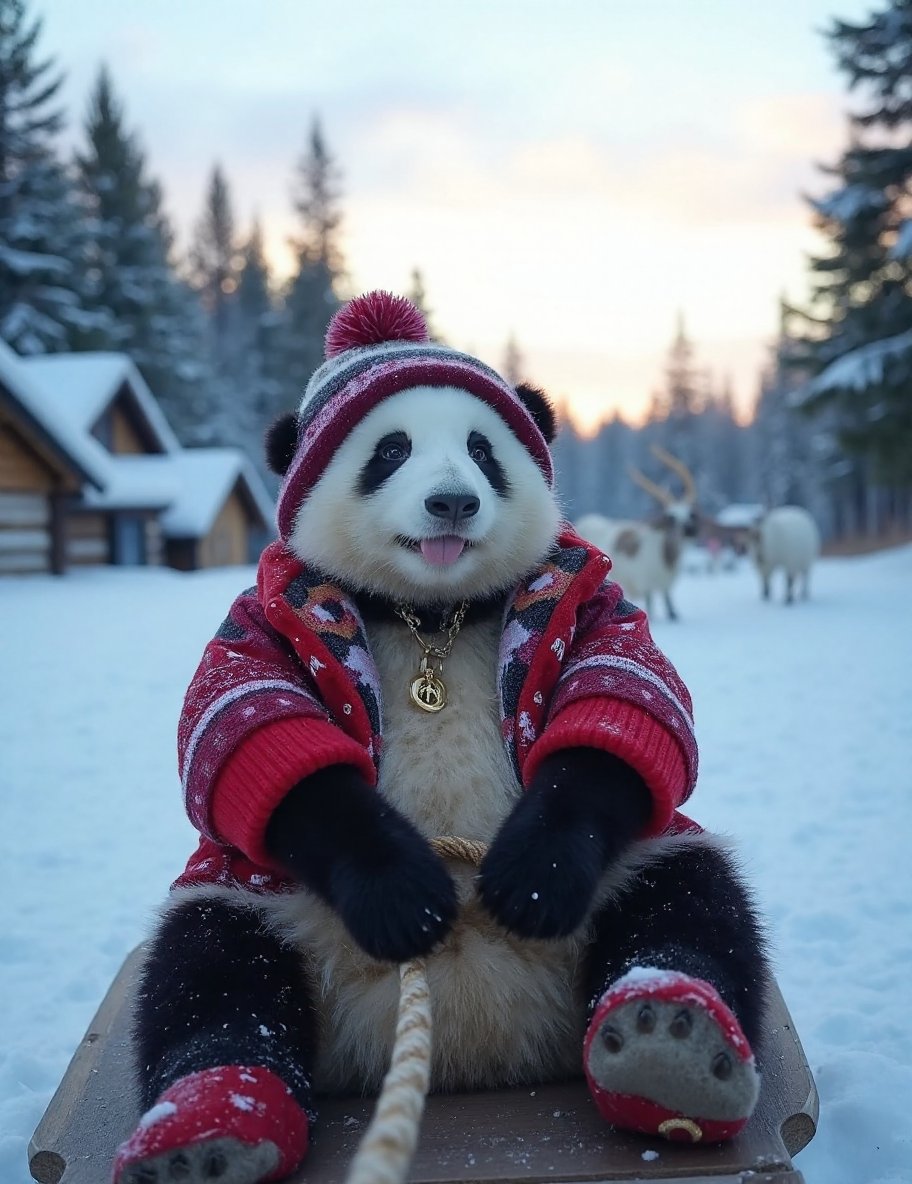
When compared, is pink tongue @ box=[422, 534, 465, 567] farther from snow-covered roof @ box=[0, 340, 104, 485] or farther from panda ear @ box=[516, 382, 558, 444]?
snow-covered roof @ box=[0, 340, 104, 485]

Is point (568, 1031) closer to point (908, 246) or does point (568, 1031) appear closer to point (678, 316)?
point (908, 246)

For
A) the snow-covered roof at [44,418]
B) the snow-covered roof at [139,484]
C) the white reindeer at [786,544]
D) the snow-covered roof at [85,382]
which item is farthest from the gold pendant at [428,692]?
the snow-covered roof at [85,382]

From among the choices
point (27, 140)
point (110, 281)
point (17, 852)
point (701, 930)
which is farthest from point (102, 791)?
point (110, 281)

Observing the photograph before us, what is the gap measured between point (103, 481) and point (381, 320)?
38.5ft

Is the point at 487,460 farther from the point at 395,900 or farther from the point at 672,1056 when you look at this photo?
the point at 672,1056

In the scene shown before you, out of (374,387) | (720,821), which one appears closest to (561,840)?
(374,387)

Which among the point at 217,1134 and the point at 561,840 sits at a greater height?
the point at 561,840

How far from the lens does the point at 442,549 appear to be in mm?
1692

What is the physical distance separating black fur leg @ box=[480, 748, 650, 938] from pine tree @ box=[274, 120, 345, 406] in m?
28.4

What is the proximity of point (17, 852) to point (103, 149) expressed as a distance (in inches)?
1017

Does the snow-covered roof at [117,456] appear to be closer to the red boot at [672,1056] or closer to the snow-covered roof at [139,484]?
the snow-covered roof at [139,484]

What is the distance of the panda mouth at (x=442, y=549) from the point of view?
169 centimetres

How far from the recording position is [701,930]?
151cm

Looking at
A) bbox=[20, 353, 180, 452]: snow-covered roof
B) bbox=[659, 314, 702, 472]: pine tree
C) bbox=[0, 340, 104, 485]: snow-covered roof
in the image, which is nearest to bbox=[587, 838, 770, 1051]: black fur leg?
bbox=[0, 340, 104, 485]: snow-covered roof
